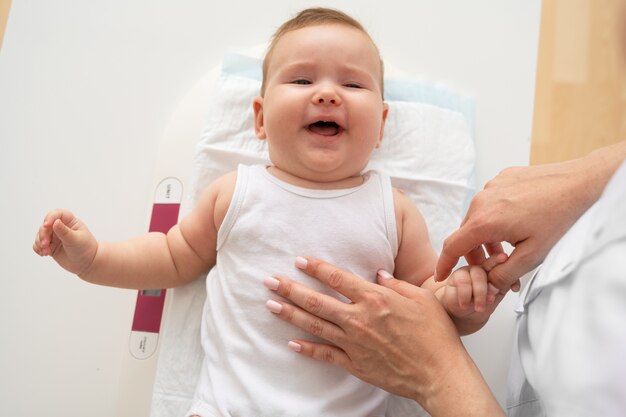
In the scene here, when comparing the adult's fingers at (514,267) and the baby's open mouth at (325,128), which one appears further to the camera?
the baby's open mouth at (325,128)

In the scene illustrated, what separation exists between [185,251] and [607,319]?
2.42ft

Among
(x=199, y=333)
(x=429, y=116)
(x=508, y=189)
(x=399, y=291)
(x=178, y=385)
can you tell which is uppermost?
(x=429, y=116)

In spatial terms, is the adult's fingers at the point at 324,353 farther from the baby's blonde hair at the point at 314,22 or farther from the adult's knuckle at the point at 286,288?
the baby's blonde hair at the point at 314,22

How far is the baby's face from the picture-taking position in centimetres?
90

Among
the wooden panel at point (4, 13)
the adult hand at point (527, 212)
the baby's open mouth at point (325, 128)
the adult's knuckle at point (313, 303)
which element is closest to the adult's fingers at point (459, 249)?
the adult hand at point (527, 212)

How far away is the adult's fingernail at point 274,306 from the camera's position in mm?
835

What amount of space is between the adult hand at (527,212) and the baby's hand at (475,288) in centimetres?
2

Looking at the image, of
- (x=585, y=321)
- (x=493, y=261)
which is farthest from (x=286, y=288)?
(x=585, y=321)

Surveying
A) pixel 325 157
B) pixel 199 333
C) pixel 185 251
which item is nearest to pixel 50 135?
pixel 185 251

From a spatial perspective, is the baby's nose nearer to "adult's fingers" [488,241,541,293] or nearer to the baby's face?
the baby's face

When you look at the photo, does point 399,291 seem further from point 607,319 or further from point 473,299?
point 607,319

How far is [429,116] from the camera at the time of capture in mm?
1140

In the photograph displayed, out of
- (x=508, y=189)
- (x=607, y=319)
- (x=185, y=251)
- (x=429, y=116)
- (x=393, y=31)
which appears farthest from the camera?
(x=393, y=31)

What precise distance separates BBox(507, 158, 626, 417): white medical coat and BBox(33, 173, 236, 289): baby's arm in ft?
1.91
